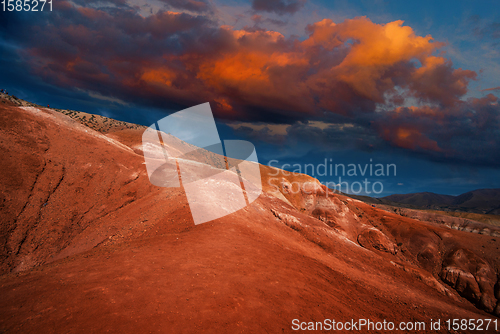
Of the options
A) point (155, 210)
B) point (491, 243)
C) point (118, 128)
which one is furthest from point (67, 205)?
point (491, 243)

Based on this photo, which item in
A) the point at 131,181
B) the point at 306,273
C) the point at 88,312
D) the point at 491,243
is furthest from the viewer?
the point at 491,243

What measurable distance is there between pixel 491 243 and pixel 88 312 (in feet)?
203

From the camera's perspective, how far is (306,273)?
40.9 ft

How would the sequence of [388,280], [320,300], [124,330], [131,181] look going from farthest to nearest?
[388,280]
[131,181]
[320,300]
[124,330]

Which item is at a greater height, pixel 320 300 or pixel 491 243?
pixel 320 300

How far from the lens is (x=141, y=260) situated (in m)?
9.89

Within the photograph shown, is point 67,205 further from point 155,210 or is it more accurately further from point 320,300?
point 320,300

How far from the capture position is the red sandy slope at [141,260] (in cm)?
685

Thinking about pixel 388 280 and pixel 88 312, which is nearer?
pixel 88 312

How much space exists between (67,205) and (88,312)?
12.2m

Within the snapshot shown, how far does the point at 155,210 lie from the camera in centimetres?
1569

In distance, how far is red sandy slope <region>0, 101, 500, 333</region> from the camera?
22.5 ft

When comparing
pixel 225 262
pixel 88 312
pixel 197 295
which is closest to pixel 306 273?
pixel 225 262

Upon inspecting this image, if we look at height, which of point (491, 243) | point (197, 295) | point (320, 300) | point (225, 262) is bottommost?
point (491, 243)
